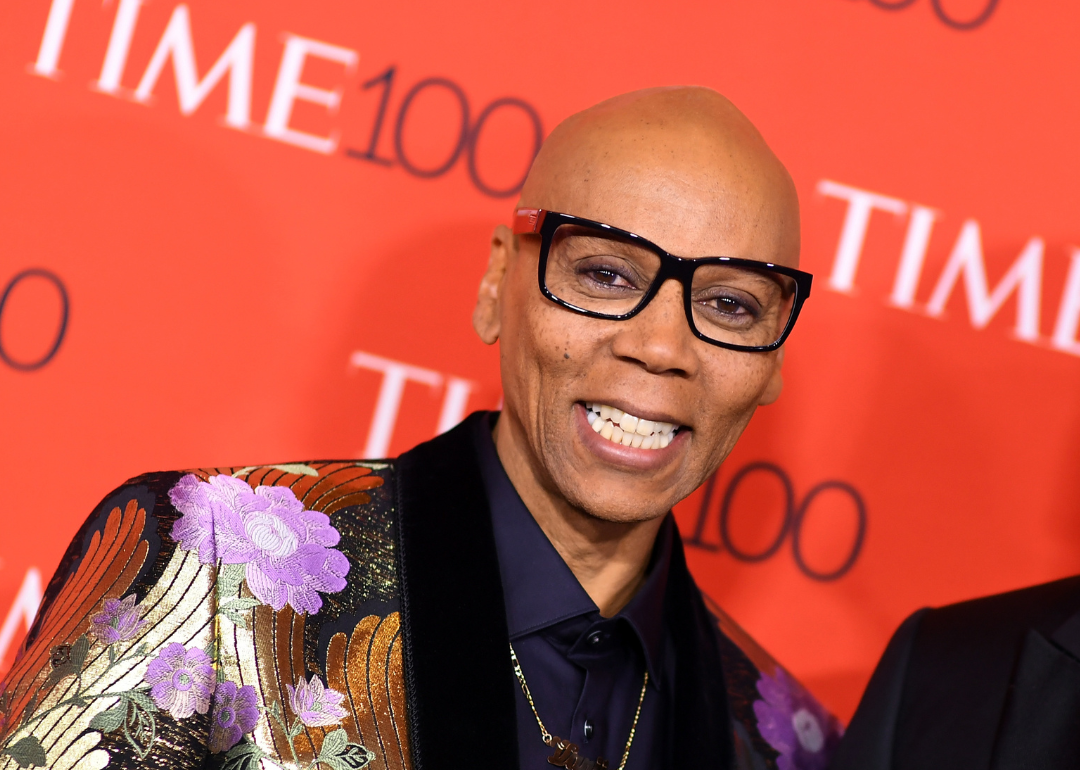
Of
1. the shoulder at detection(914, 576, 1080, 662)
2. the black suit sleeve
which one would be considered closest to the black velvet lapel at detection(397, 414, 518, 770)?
the black suit sleeve

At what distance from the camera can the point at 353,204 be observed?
207 centimetres

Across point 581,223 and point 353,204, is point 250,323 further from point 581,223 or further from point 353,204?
point 581,223

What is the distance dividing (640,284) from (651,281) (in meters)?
0.01

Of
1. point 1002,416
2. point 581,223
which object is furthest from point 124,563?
point 1002,416

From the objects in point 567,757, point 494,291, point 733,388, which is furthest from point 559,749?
point 494,291

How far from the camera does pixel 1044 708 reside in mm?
1573

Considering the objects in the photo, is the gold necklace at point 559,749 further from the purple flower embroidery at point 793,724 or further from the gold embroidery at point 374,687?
the purple flower embroidery at point 793,724

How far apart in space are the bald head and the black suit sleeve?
0.65m

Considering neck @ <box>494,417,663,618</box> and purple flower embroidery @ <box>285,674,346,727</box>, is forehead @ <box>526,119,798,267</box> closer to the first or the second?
neck @ <box>494,417,663,618</box>

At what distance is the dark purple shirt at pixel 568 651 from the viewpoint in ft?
4.44

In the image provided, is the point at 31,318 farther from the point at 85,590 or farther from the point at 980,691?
the point at 980,691

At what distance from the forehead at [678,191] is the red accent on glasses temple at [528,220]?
0.03 metres

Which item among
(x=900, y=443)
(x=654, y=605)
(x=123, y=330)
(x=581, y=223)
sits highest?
(x=581, y=223)

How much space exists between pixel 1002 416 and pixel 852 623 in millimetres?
504
